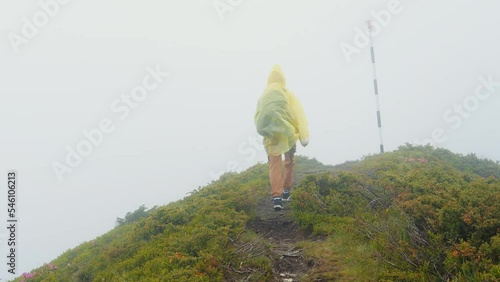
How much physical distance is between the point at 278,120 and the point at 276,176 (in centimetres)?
108

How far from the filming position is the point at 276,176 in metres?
8.23

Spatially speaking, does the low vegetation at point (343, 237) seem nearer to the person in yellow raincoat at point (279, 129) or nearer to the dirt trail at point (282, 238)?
the dirt trail at point (282, 238)

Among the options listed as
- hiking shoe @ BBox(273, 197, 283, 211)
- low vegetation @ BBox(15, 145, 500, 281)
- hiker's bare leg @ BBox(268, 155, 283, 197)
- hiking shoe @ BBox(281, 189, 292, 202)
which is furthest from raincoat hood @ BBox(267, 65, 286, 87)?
hiking shoe @ BBox(273, 197, 283, 211)

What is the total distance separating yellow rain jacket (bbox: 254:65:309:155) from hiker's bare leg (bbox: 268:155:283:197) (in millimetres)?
140

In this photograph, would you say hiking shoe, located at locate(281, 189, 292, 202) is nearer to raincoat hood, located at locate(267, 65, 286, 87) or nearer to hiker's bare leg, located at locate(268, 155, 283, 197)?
hiker's bare leg, located at locate(268, 155, 283, 197)

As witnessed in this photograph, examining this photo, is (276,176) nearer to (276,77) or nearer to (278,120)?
(278,120)

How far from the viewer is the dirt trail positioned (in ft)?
18.0

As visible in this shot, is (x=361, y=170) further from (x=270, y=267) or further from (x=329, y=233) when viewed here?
(x=270, y=267)

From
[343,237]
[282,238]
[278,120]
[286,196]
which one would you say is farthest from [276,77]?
[343,237]

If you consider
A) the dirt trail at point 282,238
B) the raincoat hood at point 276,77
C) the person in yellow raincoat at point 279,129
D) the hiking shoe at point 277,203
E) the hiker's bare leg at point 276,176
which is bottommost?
the dirt trail at point 282,238

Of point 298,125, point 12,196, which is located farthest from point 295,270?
point 12,196

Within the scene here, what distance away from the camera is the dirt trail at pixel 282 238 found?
5488mm

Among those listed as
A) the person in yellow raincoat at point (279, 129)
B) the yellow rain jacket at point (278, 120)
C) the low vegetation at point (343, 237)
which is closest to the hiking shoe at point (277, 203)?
the person in yellow raincoat at point (279, 129)

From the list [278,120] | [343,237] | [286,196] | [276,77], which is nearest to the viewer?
[343,237]
